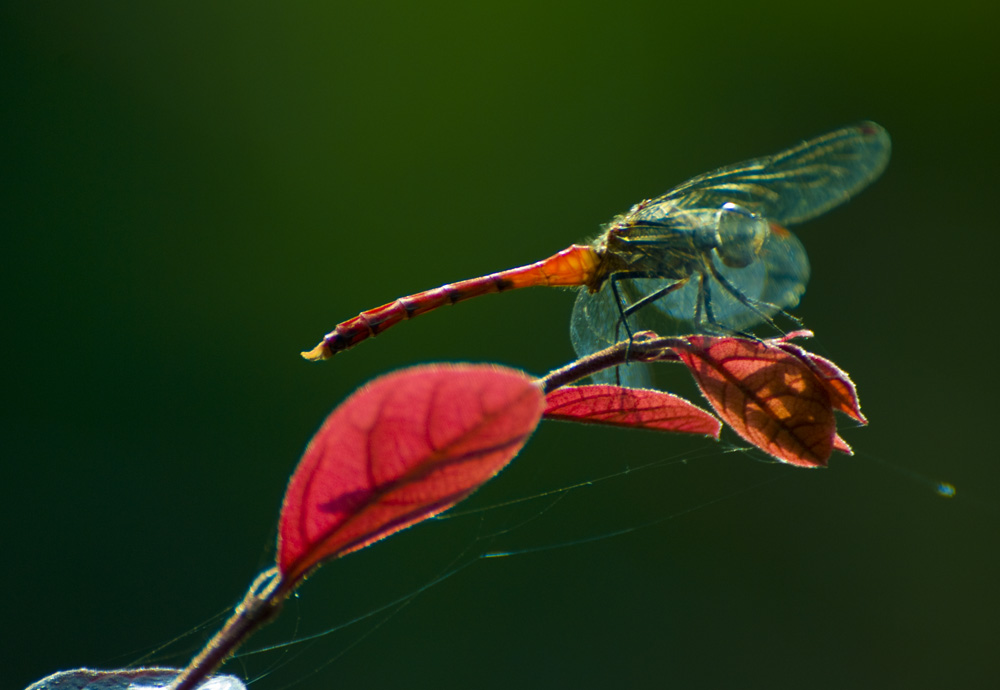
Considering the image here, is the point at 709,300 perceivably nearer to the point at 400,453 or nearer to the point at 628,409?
the point at 628,409

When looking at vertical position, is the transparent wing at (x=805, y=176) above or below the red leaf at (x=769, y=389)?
above

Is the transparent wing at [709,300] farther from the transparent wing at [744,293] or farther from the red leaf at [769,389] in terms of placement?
the red leaf at [769,389]

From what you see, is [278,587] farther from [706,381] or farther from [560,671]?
[560,671]

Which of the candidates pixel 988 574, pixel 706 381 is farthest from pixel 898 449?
pixel 706 381

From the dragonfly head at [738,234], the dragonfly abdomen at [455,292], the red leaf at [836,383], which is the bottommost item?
the red leaf at [836,383]

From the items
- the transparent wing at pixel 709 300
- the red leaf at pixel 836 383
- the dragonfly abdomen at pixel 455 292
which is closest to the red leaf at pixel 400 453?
the red leaf at pixel 836 383

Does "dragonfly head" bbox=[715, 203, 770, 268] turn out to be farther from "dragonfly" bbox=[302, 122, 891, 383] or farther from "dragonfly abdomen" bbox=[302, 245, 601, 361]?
"dragonfly abdomen" bbox=[302, 245, 601, 361]

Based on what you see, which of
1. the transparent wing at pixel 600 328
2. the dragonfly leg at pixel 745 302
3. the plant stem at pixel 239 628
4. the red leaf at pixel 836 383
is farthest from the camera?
the transparent wing at pixel 600 328

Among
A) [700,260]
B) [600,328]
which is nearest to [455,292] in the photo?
[600,328]

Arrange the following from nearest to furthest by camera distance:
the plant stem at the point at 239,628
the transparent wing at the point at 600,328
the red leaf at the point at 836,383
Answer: the plant stem at the point at 239,628 < the red leaf at the point at 836,383 < the transparent wing at the point at 600,328

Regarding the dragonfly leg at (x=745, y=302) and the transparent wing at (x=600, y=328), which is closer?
the dragonfly leg at (x=745, y=302)
